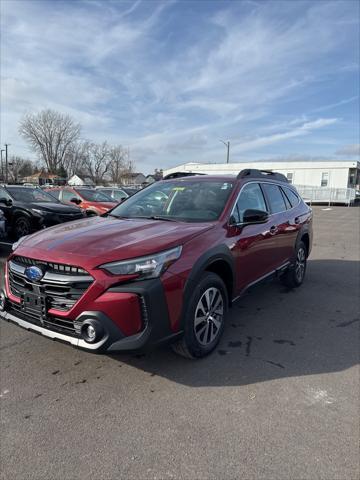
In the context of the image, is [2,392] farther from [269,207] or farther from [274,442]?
[269,207]

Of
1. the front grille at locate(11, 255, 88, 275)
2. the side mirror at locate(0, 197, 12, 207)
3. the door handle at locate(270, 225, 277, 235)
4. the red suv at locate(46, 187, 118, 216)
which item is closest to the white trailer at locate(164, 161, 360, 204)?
the red suv at locate(46, 187, 118, 216)

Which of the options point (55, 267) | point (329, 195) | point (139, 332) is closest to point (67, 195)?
point (55, 267)

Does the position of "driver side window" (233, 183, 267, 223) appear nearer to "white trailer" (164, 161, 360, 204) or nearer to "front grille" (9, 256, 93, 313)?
"front grille" (9, 256, 93, 313)

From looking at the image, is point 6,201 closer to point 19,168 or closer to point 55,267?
point 55,267

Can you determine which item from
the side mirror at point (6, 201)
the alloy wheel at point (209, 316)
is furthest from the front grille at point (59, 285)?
the side mirror at point (6, 201)

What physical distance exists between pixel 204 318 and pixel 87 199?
9469mm

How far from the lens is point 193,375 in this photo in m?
3.00

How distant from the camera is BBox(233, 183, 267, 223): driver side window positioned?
3.75 metres

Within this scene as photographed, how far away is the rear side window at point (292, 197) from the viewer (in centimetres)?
541

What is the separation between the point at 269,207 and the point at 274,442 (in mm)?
2955

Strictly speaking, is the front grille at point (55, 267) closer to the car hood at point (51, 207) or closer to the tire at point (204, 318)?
the tire at point (204, 318)

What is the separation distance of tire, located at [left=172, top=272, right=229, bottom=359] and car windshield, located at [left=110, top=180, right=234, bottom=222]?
0.70 metres

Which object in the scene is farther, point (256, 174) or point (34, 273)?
point (256, 174)

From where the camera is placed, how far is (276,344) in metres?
3.62
